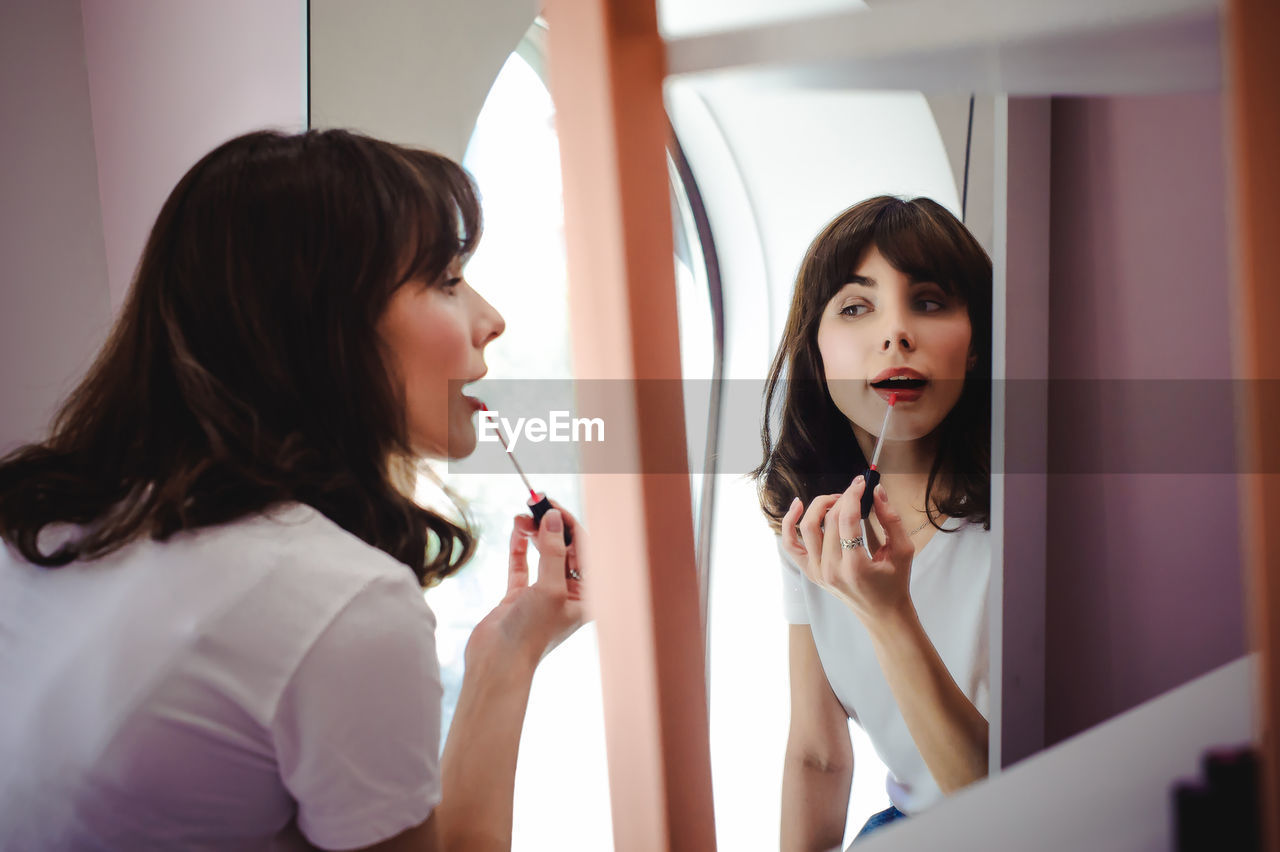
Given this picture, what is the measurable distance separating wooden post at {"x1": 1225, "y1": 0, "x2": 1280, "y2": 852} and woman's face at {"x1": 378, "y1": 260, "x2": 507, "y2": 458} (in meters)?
0.63

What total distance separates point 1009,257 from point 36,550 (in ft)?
2.66

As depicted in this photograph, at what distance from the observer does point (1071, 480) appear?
82cm

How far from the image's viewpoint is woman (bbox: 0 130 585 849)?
62cm

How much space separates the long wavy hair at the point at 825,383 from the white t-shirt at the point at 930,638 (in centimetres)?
3

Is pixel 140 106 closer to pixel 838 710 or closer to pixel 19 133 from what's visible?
pixel 19 133

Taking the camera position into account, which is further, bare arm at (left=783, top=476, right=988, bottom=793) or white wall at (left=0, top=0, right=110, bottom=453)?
white wall at (left=0, top=0, right=110, bottom=453)

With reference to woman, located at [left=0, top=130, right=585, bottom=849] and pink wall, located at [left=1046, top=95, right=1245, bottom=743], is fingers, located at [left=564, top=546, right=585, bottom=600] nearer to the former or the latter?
woman, located at [left=0, top=130, right=585, bottom=849]

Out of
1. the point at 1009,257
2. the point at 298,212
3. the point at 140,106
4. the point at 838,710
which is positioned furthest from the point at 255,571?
the point at 140,106

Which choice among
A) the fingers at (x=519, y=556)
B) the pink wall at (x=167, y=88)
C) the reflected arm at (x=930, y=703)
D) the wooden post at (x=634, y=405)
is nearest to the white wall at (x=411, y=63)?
the pink wall at (x=167, y=88)

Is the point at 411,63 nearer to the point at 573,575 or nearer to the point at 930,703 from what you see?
the point at 573,575

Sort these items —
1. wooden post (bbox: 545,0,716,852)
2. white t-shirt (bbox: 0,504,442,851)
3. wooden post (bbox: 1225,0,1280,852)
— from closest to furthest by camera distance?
wooden post (bbox: 1225,0,1280,852), wooden post (bbox: 545,0,716,852), white t-shirt (bbox: 0,504,442,851)

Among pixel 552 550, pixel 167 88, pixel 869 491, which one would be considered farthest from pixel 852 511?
pixel 167 88

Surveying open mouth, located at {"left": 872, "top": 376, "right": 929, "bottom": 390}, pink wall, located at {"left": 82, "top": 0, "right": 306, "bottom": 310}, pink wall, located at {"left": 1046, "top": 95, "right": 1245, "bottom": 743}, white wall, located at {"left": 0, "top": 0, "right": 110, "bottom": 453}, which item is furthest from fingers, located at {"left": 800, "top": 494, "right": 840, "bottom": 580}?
white wall, located at {"left": 0, "top": 0, "right": 110, "bottom": 453}

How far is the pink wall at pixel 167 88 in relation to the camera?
155cm
